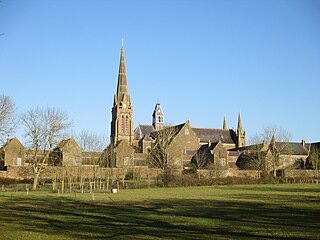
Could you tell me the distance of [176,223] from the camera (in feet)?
63.2

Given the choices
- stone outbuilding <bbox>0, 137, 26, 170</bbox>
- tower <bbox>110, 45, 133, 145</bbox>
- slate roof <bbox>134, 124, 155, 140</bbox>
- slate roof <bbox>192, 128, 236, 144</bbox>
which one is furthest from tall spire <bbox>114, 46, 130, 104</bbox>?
stone outbuilding <bbox>0, 137, 26, 170</bbox>

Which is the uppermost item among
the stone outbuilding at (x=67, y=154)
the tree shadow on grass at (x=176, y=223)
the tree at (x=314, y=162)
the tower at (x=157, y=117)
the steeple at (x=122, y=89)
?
the steeple at (x=122, y=89)

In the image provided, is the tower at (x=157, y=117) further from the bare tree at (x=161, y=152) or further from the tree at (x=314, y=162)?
the tree at (x=314, y=162)

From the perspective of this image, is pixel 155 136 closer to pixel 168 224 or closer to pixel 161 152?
pixel 161 152

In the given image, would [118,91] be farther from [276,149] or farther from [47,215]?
[47,215]

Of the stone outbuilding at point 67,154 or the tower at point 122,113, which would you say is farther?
the tower at point 122,113

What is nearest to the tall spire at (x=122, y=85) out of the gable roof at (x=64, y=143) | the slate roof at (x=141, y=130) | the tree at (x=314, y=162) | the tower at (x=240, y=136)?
the slate roof at (x=141, y=130)

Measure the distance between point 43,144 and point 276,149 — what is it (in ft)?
136

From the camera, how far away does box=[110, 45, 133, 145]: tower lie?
3932 inches

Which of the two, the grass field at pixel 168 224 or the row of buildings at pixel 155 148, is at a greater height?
the row of buildings at pixel 155 148

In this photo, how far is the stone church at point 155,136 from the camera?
88.6 metres

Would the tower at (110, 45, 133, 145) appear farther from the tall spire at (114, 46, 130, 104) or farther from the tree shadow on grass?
the tree shadow on grass

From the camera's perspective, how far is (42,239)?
15039 mm

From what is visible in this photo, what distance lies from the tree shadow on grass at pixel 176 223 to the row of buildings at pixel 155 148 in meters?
41.1
